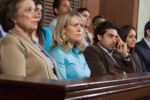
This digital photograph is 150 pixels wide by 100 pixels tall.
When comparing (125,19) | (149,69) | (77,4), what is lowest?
(149,69)

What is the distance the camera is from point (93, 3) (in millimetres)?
5699

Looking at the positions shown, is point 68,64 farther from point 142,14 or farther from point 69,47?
point 142,14

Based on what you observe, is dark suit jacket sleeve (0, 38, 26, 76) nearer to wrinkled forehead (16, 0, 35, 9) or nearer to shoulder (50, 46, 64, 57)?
wrinkled forehead (16, 0, 35, 9)

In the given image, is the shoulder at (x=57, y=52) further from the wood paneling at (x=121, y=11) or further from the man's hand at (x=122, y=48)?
the wood paneling at (x=121, y=11)

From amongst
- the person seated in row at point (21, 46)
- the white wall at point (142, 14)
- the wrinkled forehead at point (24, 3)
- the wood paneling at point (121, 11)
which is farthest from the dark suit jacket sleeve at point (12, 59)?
the white wall at point (142, 14)

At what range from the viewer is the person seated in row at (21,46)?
1.74 meters

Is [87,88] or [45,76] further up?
[87,88]

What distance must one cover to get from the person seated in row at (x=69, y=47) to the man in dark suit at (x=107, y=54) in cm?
52

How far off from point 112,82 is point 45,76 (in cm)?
68

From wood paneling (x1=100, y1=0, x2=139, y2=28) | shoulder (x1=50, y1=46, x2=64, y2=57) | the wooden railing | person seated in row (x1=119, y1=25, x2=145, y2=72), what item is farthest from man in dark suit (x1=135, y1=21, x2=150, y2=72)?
the wooden railing

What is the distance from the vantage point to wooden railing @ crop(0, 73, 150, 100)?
1.03 metres

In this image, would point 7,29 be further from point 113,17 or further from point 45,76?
point 113,17

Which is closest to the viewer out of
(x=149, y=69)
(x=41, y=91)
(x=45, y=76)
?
(x=41, y=91)

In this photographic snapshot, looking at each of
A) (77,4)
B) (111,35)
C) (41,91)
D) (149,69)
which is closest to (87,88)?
(41,91)
